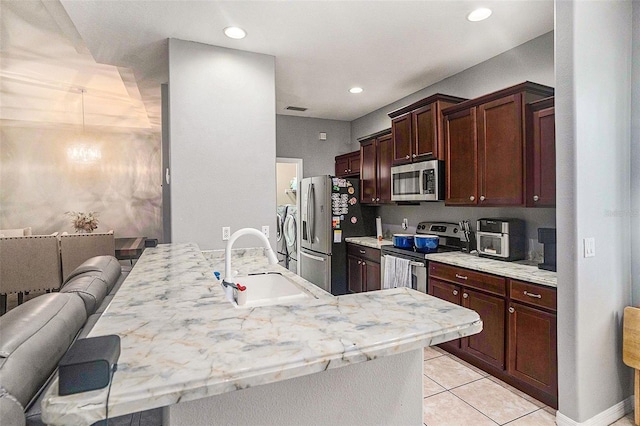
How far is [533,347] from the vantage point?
7.67 feet

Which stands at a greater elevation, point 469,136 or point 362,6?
point 362,6

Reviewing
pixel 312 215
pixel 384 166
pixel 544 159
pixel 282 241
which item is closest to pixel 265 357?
pixel 544 159

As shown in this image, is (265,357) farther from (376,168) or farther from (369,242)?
(376,168)

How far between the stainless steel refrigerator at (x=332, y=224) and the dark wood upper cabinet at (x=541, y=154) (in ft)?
7.89

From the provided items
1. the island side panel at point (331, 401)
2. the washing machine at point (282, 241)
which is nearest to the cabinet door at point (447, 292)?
the island side panel at point (331, 401)

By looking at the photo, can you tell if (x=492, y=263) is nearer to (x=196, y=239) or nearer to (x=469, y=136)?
(x=469, y=136)

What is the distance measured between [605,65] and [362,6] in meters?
1.57

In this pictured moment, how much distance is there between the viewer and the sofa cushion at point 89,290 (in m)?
1.81

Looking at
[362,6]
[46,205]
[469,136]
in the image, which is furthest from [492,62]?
[46,205]

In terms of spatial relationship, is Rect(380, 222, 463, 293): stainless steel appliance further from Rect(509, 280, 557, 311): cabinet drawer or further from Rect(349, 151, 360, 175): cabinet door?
Rect(349, 151, 360, 175): cabinet door

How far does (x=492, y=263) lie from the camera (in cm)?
278

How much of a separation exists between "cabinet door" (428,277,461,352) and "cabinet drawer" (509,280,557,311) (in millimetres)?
519

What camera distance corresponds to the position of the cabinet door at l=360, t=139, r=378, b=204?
4.49 meters

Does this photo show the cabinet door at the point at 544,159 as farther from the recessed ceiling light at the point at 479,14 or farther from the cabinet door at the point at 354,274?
the cabinet door at the point at 354,274
